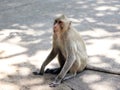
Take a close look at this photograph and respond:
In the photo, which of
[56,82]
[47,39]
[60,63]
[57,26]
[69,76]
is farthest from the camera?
[47,39]

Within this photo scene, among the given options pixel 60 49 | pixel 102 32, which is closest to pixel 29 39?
pixel 102 32

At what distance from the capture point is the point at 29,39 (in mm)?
6949

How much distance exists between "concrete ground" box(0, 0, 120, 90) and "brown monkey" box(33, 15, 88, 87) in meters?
A: 0.12

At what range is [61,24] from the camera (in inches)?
189

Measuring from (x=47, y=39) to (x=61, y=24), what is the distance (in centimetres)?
212

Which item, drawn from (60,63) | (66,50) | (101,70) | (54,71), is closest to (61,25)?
(66,50)

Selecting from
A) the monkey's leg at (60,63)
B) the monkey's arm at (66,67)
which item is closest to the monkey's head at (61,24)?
the monkey's arm at (66,67)

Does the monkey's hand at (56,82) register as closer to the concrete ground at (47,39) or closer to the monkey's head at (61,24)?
the concrete ground at (47,39)

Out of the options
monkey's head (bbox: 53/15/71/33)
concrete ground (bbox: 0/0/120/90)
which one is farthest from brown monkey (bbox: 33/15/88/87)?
concrete ground (bbox: 0/0/120/90)

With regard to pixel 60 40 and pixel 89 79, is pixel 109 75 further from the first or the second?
pixel 60 40

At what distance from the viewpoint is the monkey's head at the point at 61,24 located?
474cm

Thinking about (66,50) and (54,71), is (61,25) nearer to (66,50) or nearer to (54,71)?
(66,50)

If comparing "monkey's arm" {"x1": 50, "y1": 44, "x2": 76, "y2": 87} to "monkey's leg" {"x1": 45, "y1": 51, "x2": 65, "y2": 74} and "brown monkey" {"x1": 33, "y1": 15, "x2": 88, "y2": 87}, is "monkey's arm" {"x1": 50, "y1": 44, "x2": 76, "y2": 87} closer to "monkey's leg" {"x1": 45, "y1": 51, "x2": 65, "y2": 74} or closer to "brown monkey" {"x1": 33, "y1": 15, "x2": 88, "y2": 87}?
"brown monkey" {"x1": 33, "y1": 15, "x2": 88, "y2": 87}

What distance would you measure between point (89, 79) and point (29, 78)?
2.82 ft
